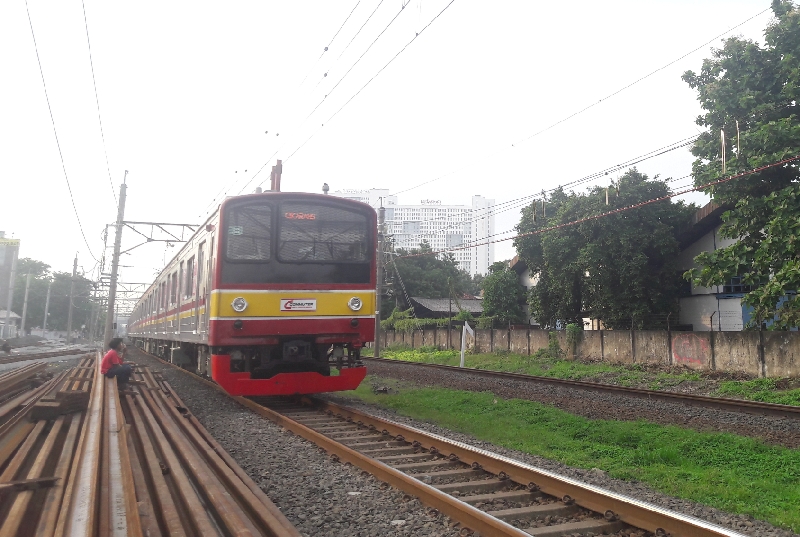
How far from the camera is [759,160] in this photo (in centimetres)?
1377

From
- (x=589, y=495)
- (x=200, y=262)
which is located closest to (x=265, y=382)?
(x=200, y=262)

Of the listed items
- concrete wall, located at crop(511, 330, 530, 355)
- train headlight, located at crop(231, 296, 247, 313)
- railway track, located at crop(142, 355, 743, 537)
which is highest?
train headlight, located at crop(231, 296, 247, 313)

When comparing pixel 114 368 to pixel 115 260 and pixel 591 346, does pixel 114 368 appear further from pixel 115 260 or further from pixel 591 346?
pixel 115 260

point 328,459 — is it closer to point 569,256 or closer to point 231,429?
point 231,429

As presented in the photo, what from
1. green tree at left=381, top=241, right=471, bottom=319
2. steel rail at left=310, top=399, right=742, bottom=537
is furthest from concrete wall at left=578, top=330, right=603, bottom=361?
green tree at left=381, top=241, right=471, bottom=319

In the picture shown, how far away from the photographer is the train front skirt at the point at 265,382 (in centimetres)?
861

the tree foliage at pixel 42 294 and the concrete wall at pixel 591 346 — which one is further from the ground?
the tree foliage at pixel 42 294

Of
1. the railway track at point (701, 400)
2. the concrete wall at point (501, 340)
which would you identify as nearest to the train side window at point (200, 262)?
the railway track at point (701, 400)

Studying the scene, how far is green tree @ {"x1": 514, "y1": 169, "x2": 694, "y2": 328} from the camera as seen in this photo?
20.0 m

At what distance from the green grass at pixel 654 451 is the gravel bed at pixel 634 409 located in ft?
1.79

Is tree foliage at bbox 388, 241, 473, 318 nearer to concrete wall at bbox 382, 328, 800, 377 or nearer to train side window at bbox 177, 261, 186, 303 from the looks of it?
concrete wall at bbox 382, 328, 800, 377

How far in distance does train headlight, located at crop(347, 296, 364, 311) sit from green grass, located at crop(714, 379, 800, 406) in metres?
8.47

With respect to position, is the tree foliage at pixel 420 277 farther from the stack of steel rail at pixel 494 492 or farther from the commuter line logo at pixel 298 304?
the stack of steel rail at pixel 494 492

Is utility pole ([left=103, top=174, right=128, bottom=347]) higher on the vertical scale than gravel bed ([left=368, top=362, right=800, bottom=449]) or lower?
higher
